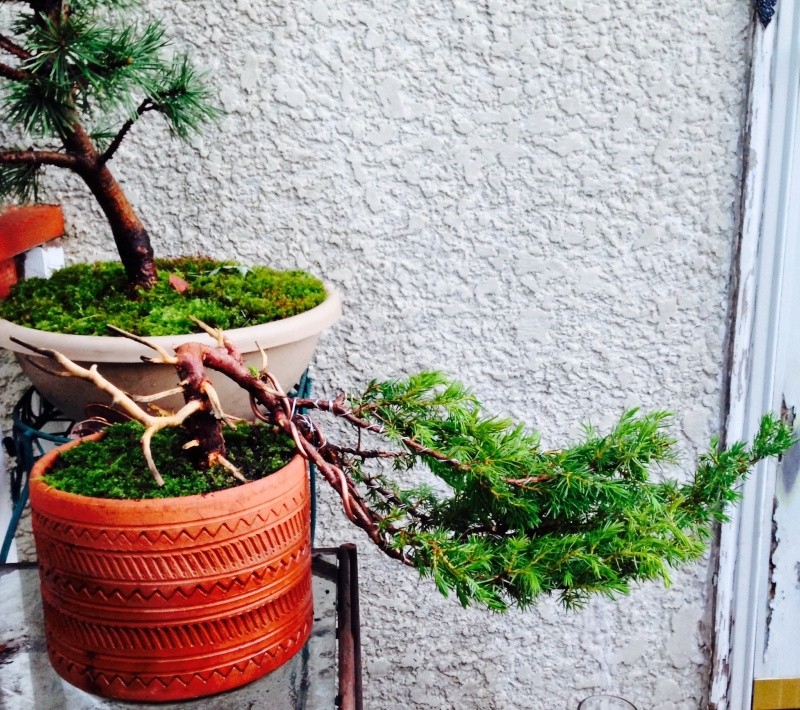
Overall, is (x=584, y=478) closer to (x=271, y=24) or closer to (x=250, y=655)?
(x=250, y=655)

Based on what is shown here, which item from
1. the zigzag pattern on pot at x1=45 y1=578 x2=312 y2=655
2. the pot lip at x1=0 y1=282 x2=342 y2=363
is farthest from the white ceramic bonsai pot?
the zigzag pattern on pot at x1=45 y1=578 x2=312 y2=655

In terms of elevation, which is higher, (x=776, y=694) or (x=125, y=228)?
(x=125, y=228)

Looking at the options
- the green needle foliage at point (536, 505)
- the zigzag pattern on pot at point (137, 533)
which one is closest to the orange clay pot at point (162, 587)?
the zigzag pattern on pot at point (137, 533)

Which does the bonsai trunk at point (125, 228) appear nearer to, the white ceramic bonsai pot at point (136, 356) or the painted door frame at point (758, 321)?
the white ceramic bonsai pot at point (136, 356)

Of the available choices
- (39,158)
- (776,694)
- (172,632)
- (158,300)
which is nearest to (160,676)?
(172,632)

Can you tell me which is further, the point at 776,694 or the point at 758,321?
the point at 776,694

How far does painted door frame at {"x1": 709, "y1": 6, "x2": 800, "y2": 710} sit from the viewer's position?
120 cm

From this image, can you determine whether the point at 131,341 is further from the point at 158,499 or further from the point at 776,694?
the point at 776,694

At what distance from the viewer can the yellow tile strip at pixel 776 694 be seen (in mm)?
1436

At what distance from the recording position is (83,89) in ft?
2.45

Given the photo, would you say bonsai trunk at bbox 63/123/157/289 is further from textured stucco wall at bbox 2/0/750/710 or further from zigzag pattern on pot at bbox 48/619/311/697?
zigzag pattern on pot at bbox 48/619/311/697

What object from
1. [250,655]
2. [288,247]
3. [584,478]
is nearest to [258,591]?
[250,655]

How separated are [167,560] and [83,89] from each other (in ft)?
1.59

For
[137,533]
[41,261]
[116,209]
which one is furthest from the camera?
[41,261]
